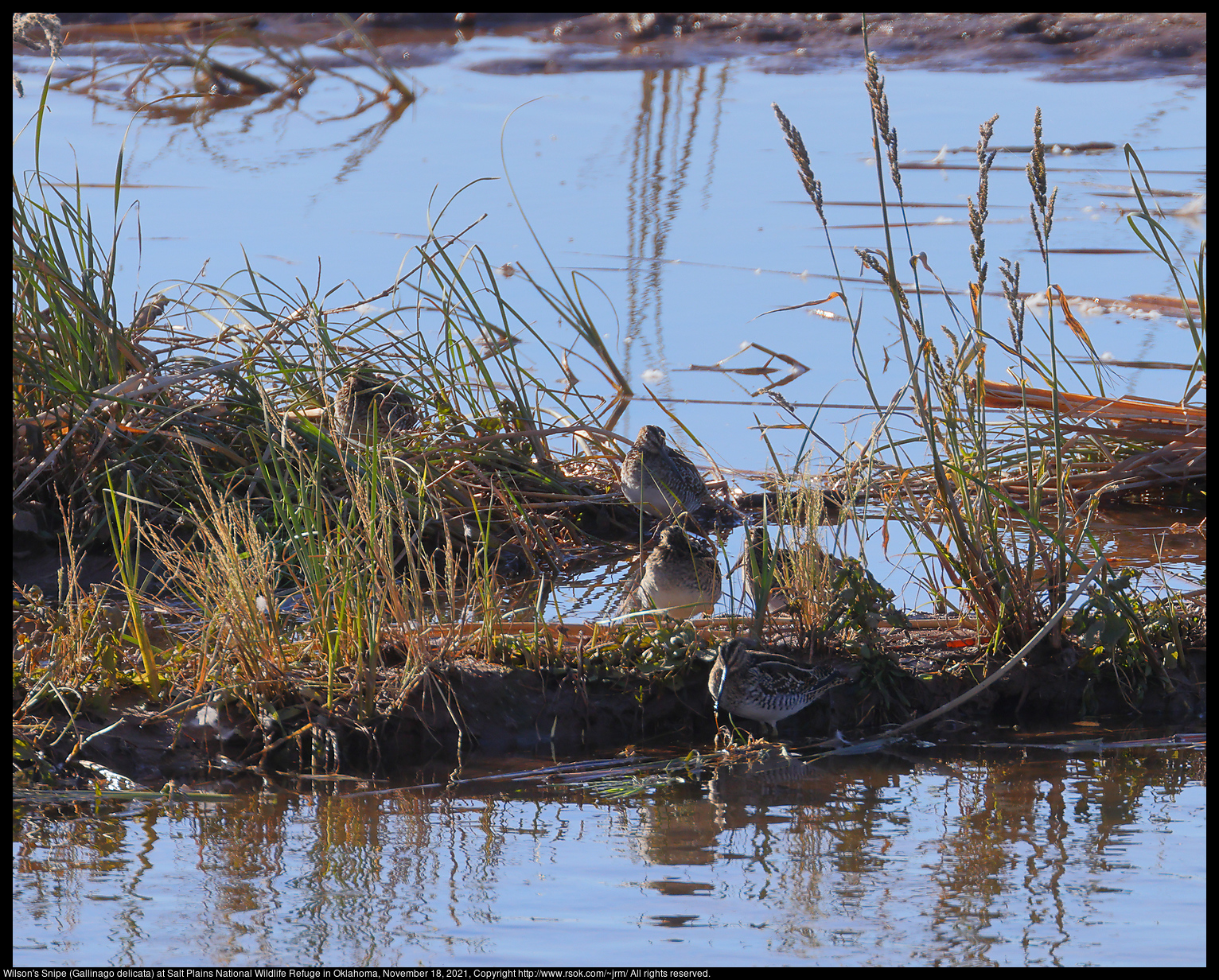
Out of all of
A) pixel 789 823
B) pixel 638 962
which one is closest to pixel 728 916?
pixel 638 962

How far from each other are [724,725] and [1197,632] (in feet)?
5.73

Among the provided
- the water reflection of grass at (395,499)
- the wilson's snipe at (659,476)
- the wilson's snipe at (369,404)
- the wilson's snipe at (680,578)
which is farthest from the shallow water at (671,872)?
the wilson's snipe at (369,404)

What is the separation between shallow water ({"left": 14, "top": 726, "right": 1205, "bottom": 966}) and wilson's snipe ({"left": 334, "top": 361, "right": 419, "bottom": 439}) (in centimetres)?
241

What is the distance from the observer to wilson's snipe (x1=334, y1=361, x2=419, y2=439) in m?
6.66

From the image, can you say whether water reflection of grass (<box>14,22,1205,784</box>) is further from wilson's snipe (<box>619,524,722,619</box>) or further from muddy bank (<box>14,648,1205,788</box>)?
wilson's snipe (<box>619,524,722,619</box>)

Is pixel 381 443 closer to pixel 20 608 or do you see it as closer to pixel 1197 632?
pixel 20 608

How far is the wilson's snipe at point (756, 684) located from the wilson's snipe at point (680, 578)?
26.4 inches

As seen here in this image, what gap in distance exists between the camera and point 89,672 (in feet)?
15.6

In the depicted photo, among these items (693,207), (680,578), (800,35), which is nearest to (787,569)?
(680,578)

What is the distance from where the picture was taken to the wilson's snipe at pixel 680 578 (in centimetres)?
547

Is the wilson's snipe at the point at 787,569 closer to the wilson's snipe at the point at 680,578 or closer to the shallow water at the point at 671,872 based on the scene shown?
the wilson's snipe at the point at 680,578

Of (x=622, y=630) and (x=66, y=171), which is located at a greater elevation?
(x=66, y=171)
